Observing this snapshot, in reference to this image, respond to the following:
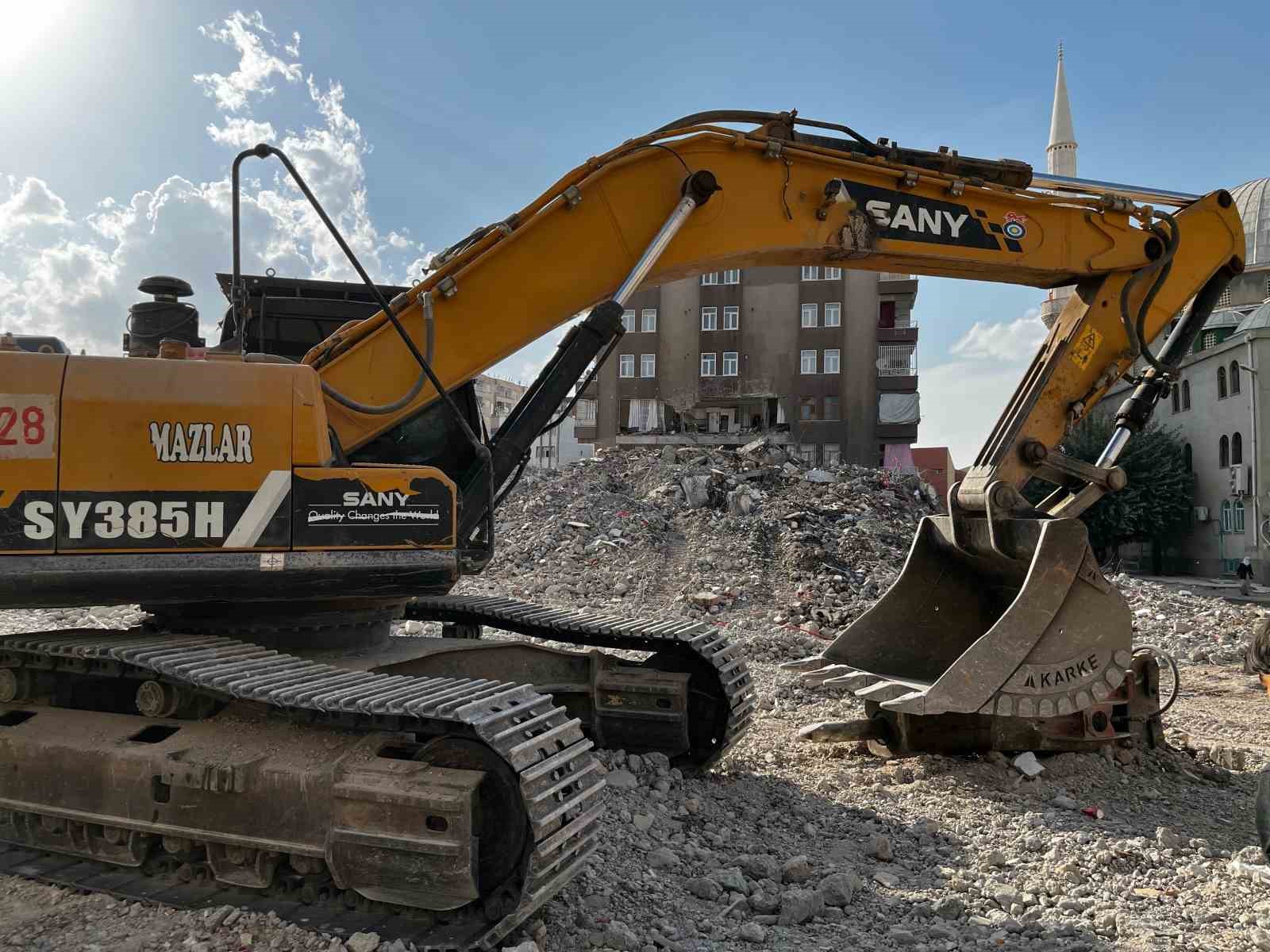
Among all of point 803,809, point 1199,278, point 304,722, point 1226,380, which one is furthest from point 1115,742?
point 1226,380

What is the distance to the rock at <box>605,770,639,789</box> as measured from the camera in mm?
4930

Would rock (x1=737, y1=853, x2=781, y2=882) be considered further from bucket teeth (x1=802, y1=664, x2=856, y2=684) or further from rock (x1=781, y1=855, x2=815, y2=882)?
bucket teeth (x1=802, y1=664, x2=856, y2=684)

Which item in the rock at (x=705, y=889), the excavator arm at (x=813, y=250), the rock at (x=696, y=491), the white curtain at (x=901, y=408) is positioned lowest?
the rock at (x=705, y=889)

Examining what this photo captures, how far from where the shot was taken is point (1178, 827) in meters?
4.86

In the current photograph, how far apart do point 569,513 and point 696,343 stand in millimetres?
21984

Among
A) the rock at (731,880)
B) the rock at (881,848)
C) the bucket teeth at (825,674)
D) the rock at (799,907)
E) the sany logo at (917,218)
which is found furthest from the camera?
the bucket teeth at (825,674)

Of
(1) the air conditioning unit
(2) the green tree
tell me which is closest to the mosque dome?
(2) the green tree

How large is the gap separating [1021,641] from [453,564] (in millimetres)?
2927

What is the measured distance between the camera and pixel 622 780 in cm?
498

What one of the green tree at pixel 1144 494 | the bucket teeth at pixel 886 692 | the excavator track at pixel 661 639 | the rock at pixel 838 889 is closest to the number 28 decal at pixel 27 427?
the excavator track at pixel 661 639

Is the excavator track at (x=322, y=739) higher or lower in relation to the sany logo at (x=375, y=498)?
lower

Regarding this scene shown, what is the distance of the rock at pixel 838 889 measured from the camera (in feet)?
12.4

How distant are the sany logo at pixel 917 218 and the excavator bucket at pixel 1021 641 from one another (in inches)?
67.3

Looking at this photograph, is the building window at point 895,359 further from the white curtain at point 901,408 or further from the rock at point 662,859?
the rock at point 662,859
